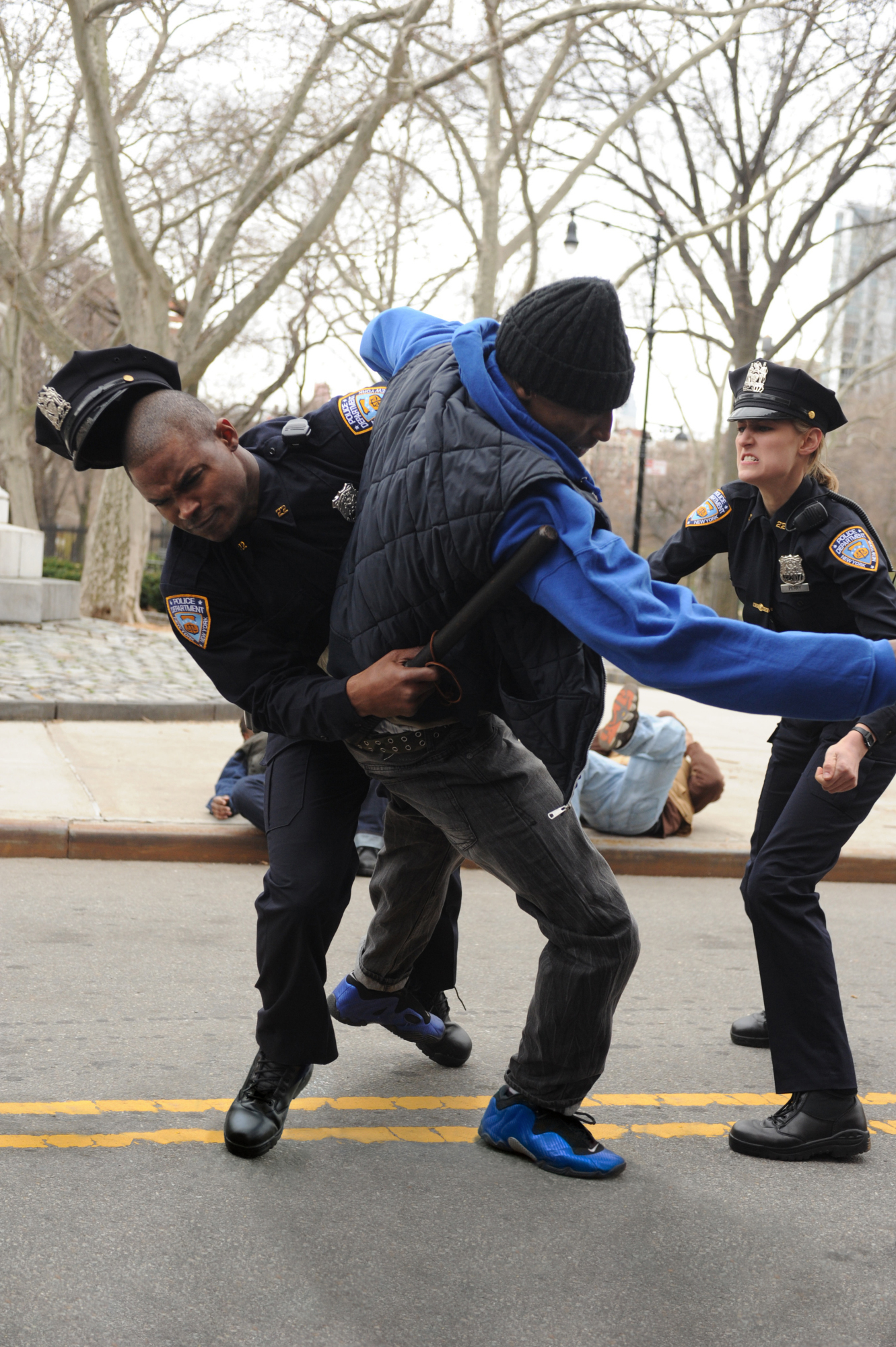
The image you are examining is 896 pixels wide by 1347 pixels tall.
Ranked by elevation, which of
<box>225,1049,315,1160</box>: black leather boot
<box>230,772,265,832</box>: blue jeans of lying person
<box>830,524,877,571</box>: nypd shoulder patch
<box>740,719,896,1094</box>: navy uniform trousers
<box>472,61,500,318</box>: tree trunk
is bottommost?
<box>230,772,265,832</box>: blue jeans of lying person

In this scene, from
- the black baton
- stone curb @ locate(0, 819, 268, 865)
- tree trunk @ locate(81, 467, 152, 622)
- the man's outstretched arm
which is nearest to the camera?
the man's outstretched arm

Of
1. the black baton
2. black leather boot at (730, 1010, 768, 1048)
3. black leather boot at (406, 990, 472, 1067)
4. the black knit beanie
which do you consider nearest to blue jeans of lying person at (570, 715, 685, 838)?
black leather boot at (730, 1010, 768, 1048)

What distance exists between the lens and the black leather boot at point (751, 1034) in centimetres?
415

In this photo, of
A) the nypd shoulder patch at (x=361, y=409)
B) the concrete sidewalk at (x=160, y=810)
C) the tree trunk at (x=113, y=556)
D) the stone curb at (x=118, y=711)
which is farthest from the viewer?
the tree trunk at (x=113, y=556)

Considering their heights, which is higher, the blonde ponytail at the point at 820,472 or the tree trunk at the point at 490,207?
the tree trunk at the point at 490,207

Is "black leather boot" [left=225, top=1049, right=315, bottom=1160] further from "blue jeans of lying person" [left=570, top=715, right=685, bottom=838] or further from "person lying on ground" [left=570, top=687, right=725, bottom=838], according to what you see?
"blue jeans of lying person" [left=570, top=715, right=685, bottom=838]

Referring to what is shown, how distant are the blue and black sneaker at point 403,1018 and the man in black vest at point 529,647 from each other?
215 mm

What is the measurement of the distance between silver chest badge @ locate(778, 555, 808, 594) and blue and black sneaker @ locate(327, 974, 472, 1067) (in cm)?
158

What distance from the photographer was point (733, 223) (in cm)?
2086

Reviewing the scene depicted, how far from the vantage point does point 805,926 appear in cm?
336

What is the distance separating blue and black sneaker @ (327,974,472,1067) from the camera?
3.50 m

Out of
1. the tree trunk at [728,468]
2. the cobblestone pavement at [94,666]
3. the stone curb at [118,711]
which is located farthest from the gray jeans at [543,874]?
the tree trunk at [728,468]

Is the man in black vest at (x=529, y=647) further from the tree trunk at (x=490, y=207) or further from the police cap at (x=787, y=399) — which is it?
the tree trunk at (x=490, y=207)

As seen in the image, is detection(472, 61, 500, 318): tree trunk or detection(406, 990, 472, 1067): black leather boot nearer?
detection(406, 990, 472, 1067): black leather boot
